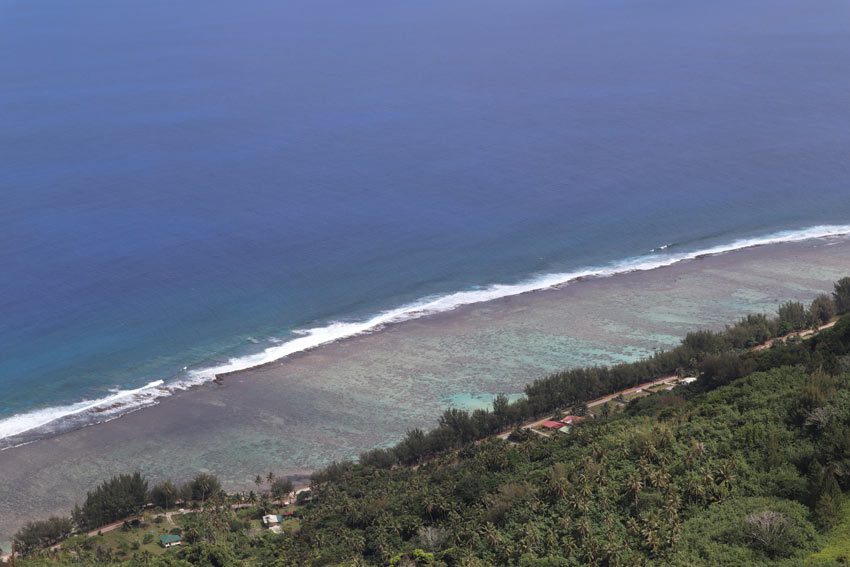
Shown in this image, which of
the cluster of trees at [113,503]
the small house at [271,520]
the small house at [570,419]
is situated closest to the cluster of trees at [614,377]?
the small house at [570,419]

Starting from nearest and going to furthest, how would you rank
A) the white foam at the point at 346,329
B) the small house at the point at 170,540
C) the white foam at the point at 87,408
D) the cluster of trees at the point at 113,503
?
the small house at the point at 170,540, the cluster of trees at the point at 113,503, the white foam at the point at 87,408, the white foam at the point at 346,329

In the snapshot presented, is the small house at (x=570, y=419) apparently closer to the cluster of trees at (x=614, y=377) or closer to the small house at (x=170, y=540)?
the cluster of trees at (x=614, y=377)

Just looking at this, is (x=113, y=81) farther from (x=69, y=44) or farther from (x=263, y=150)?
(x=263, y=150)

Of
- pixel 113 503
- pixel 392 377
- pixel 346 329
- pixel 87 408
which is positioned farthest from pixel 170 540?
pixel 346 329

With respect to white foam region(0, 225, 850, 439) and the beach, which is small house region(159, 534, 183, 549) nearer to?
the beach

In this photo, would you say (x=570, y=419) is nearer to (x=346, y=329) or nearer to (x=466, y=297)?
(x=346, y=329)

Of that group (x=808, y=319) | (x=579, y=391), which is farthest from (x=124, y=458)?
(x=808, y=319)
